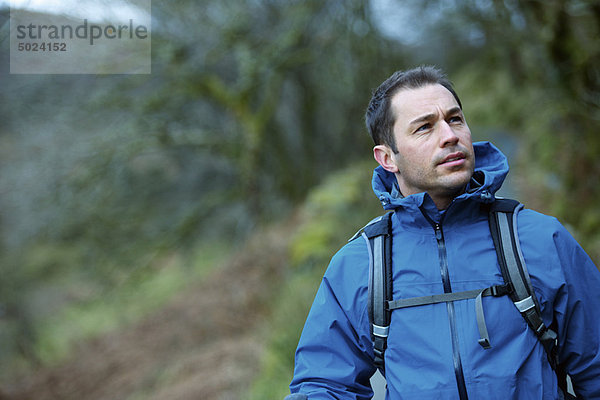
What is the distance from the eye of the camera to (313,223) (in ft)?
26.6

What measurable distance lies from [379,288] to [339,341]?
1.00ft

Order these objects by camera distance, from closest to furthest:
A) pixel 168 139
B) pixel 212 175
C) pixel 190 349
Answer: pixel 190 349
pixel 168 139
pixel 212 175

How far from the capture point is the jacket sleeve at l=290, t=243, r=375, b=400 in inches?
81.6

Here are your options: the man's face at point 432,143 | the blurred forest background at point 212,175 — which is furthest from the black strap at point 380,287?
the blurred forest background at point 212,175

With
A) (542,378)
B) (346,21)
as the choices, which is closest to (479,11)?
(346,21)

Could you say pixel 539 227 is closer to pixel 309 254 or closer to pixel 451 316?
pixel 451 316

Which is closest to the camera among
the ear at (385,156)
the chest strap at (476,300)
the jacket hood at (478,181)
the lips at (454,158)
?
the chest strap at (476,300)

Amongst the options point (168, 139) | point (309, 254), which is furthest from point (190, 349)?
point (168, 139)

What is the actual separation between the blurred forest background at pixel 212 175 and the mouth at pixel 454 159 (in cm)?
403

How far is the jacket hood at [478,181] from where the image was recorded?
6.52ft

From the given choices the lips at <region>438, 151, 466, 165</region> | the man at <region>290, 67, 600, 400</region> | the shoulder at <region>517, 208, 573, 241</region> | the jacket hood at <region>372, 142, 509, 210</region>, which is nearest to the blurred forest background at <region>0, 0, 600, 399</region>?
the jacket hood at <region>372, 142, 509, 210</region>

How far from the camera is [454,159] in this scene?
211 centimetres

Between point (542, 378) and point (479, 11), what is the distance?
33.0 feet

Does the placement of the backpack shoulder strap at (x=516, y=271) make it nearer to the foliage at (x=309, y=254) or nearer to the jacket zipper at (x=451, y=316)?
the jacket zipper at (x=451, y=316)
